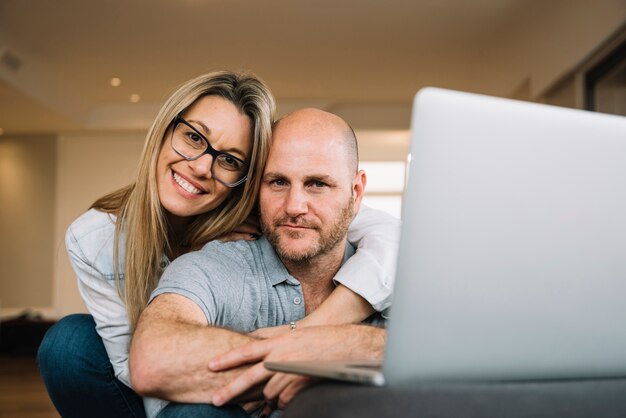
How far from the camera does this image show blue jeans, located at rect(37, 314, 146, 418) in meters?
1.69

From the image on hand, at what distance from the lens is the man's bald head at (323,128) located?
5.20 ft

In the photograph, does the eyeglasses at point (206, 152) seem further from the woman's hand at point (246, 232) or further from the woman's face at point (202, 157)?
the woman's hand at point (246, 232)

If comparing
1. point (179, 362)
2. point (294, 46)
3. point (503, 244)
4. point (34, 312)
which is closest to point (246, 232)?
point (179, 362)

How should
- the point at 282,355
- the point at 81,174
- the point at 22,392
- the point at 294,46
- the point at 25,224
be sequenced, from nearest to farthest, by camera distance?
the point at 282,355 → the point at 22,392 → the point at 294,46 → the point at 25,224 → the point at 81,174

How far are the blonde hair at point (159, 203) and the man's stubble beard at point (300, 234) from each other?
0.54 feet

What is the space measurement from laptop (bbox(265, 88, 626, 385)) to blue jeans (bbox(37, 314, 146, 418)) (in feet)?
3.75

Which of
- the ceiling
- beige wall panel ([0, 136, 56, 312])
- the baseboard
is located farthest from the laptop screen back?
beige wall panel ([0, 136, 56, 312])

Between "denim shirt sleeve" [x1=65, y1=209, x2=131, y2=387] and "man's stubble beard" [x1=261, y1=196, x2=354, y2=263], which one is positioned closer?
"man's stubble beard" [x1=261, y1=196, x2=354, y2=263]

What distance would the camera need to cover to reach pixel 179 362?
1040mm

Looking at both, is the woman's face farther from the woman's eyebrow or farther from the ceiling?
the ceiling

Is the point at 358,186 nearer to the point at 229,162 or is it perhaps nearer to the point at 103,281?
the point at 229,162

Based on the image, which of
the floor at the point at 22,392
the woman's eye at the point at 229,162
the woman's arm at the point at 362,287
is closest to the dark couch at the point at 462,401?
the woman's arm at the point at 362,287

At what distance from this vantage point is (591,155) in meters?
0.70

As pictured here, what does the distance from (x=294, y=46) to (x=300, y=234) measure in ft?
17.3
